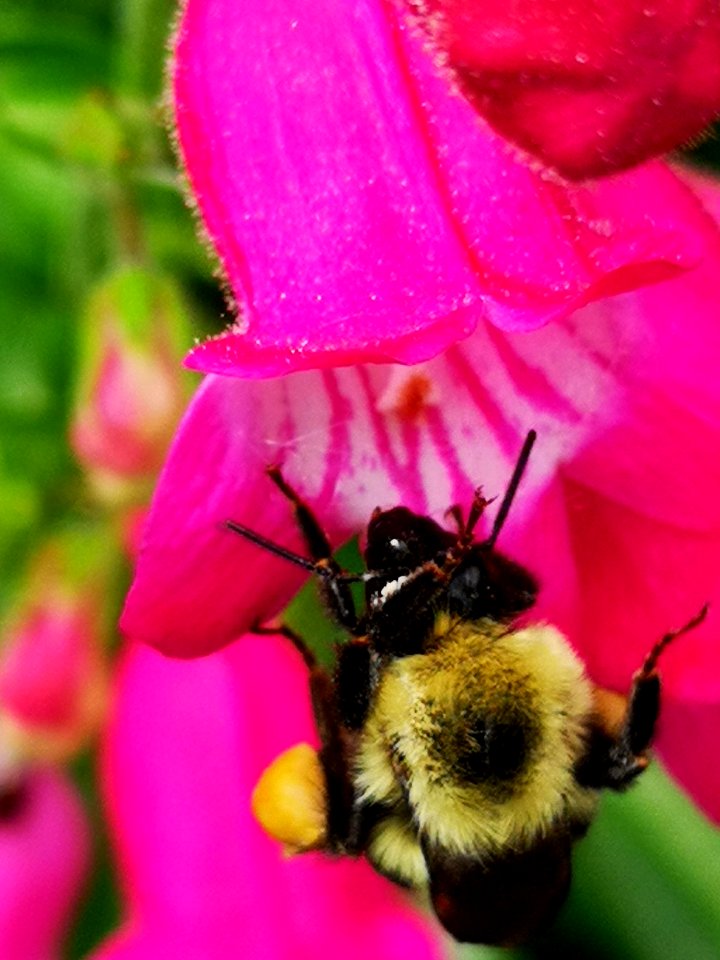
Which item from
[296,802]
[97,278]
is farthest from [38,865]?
[296,802]

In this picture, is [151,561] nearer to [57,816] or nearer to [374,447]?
[374,447]

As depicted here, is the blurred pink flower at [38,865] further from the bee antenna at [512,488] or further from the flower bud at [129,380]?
the bee antenna at [512,488]

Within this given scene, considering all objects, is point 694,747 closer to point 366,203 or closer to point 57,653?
point 366,203

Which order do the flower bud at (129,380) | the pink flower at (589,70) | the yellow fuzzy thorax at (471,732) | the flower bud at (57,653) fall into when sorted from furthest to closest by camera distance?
the flower bud at (57,653) < the flower bud at (129,380) < the yellow fuzzy thorax at (471,732) < the pink flower at (589,70)

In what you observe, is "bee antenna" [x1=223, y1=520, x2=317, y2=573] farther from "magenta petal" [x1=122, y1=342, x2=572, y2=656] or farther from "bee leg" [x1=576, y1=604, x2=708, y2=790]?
"bee leg" [x1=576, y1=604, x2=708, y2=790]

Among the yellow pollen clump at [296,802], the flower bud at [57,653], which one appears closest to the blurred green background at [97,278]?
the flower bud at [57,653]

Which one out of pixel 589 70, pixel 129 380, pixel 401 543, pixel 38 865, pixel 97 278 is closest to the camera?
pixel 589 70

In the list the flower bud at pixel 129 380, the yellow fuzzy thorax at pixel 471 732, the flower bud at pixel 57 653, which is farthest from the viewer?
the flower bud at pixel 57 653
